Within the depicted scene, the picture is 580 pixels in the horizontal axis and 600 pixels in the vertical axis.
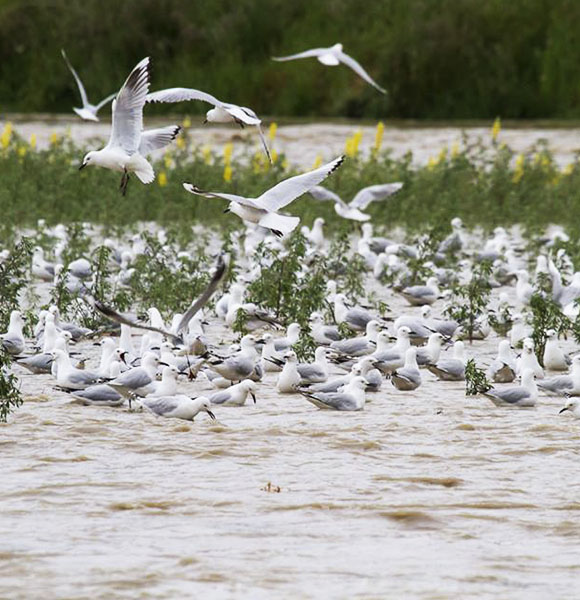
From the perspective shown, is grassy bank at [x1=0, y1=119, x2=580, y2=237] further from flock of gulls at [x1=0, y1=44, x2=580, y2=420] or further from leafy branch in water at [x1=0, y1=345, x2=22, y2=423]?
leafy branch in water at [x1=0, y1=345, x2=22, y2=423]

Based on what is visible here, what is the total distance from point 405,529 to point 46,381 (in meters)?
4.78

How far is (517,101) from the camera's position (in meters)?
35.4

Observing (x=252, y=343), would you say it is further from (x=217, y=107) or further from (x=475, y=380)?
(x=475, y=380)

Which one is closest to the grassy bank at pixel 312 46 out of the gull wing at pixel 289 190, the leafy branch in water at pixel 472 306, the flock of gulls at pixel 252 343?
the flock of gulls at pixel 252 343

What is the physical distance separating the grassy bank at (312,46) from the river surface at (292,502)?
80.4ft

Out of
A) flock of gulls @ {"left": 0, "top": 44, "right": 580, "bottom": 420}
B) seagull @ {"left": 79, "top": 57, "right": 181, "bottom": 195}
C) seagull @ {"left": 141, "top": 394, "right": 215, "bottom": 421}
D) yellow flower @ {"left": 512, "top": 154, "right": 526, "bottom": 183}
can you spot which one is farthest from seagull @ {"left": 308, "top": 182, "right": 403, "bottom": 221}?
seagull @ {"left": 141, "top": 394, "right": 215, "bottom": 421}

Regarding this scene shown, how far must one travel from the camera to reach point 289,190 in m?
12.2

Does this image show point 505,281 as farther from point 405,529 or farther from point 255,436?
point 405,529

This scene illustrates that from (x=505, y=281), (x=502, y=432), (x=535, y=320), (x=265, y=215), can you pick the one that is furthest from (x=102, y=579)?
(x=505, y=281)

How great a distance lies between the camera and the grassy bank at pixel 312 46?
116 ft

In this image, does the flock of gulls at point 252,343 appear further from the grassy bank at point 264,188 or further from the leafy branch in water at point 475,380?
the grassy bank at point 264,188

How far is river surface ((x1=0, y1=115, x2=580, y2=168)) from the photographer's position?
28516 millimetres

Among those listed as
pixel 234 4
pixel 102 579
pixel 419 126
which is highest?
→ pixel 234 4

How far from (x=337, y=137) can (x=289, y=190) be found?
18.3 m
